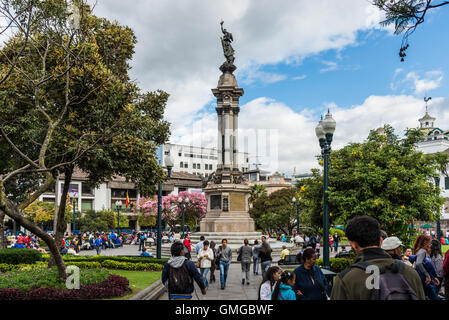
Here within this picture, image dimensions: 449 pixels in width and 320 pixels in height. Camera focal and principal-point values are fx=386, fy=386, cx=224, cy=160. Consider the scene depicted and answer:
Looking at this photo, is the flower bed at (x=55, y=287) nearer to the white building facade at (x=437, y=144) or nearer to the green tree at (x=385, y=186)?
the green tree at (x=385, y=186)

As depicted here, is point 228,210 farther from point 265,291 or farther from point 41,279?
point 265,291

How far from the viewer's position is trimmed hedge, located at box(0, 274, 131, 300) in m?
A: 8.77

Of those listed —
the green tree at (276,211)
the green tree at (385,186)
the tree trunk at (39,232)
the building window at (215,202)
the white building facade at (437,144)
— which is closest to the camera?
the tree trunk at (39,232)

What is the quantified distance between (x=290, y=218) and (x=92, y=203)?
38205 mm

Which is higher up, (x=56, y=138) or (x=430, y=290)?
(x=56, y=138)

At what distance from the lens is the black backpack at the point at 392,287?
2789 millimetres

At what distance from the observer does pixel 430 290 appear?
646 centimetres

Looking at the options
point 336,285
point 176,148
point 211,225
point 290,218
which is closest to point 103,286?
point 336,285

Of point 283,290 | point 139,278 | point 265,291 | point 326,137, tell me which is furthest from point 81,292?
point 326,137

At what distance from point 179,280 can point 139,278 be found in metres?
7.99

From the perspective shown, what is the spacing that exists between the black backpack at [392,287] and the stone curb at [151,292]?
26.2 ft

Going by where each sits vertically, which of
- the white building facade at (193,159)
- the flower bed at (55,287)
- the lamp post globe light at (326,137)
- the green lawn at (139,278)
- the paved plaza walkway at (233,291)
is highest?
the white building facade at (193,159)

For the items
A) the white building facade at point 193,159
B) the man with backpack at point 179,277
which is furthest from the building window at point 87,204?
the man with backpack at point 179,277

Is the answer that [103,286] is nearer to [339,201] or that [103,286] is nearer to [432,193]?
[339,201]
